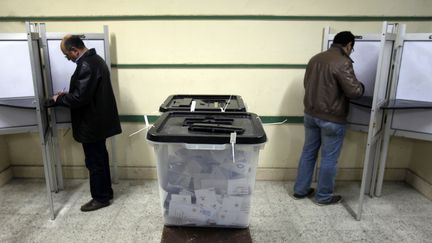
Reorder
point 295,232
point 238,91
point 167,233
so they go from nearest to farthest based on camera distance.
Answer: point 167,233, point 295,232, point 238,91

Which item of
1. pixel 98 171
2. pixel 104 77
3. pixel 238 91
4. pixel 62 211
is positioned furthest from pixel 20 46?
pixel 238 91

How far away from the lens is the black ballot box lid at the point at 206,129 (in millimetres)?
1052

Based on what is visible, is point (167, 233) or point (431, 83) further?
point (431, 83)

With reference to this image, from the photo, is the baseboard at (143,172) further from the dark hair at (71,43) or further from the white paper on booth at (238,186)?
the white paper on booth at (238,186)

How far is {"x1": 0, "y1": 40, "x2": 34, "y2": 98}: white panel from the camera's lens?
235 centimetres

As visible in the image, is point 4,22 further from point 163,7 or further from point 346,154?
point 346,154

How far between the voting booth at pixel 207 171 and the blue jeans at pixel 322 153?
54.7 inches

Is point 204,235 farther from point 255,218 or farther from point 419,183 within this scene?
point 419,183

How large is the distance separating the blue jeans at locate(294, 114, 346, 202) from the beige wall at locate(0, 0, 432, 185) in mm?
343

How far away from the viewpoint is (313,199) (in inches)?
103

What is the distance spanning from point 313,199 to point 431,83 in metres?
1.29

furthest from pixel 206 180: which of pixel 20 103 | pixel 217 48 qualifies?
pixel 20 103

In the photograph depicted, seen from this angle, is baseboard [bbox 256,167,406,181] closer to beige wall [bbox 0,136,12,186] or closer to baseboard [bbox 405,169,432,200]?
baseboard [bbox 405,169,432,200]

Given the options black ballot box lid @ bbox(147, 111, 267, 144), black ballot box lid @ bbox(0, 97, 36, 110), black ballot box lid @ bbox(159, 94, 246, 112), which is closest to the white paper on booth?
black ballot box lid @ bbox(147, 111, 267, 144)
